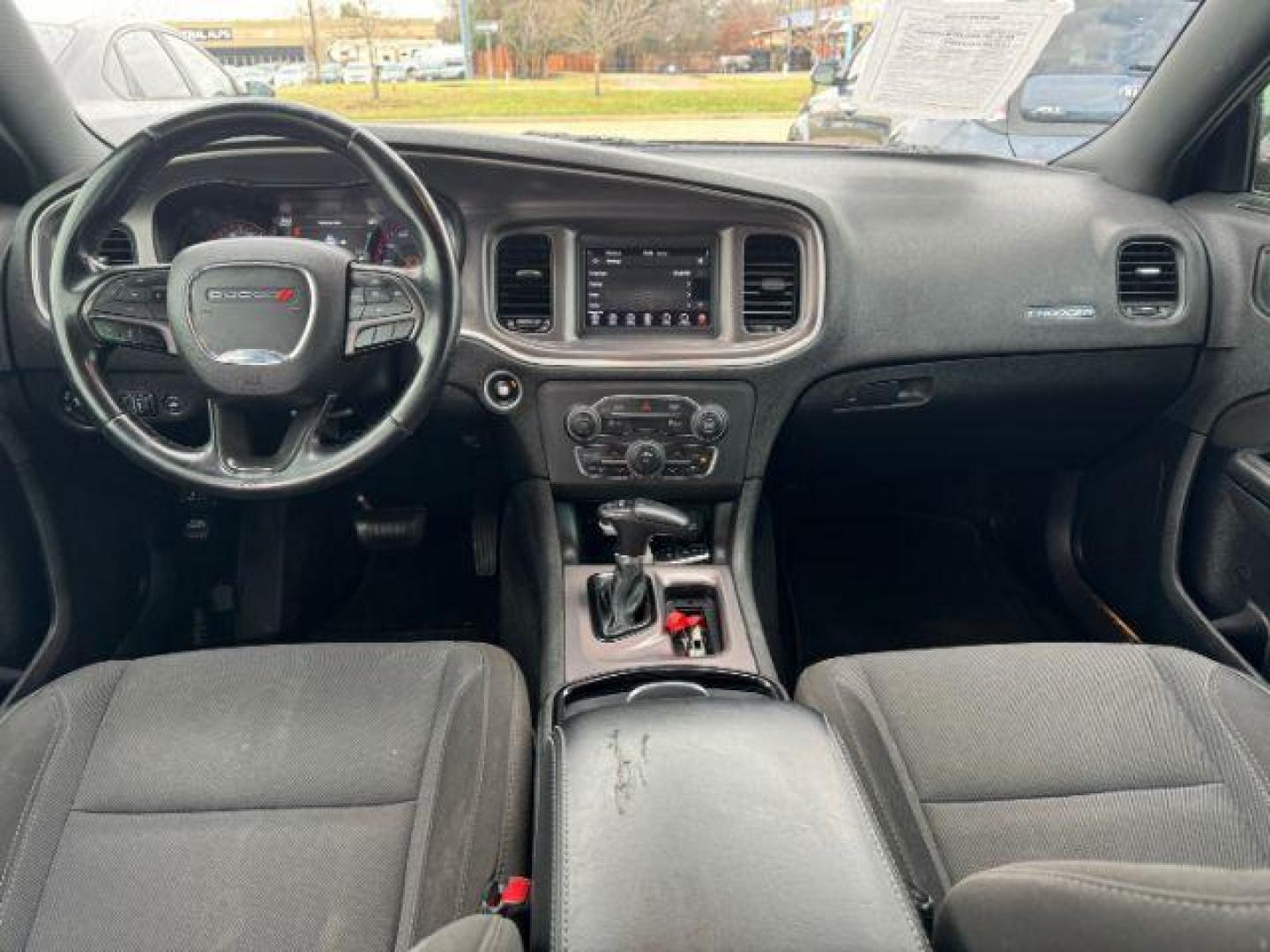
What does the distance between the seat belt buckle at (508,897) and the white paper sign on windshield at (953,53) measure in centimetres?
159

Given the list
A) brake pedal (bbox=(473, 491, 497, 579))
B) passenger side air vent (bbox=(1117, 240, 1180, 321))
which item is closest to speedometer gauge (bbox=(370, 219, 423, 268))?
brake pedal (bbox=(473, 491, 497, 579))

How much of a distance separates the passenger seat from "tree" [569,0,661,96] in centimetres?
114

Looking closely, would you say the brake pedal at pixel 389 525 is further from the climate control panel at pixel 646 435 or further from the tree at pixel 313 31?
the tree at pixel 313 31

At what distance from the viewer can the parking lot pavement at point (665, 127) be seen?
189 centimetres

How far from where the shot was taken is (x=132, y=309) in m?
1.55

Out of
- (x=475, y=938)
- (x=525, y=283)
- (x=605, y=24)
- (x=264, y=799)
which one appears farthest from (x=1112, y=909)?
(x=605, y=24)

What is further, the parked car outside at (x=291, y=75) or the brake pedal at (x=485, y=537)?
the brake pedal at (x=485, y=537)

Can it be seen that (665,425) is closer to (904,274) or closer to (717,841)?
(904,274)

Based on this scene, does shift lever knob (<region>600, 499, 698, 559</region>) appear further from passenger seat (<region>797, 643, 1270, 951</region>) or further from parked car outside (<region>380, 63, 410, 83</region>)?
parked car outside (<region>380, 63, 410, 83</region>)

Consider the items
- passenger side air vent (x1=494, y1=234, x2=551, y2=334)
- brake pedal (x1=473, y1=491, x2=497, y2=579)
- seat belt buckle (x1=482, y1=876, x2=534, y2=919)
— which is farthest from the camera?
brake pedal (x1=473, y1=491, x2=497, y2=579)

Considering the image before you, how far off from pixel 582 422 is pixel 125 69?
118 cm

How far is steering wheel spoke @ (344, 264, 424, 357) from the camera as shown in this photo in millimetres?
1547

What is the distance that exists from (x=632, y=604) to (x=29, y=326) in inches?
46.1

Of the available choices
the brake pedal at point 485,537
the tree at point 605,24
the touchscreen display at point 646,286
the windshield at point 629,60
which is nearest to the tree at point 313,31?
the windshield at point 629,60
